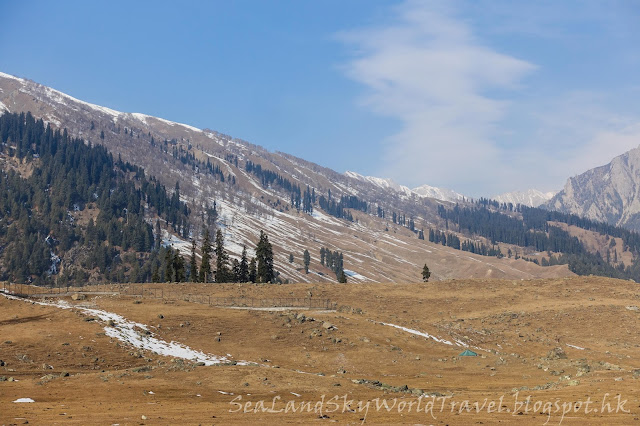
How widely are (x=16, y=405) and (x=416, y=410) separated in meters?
18.7

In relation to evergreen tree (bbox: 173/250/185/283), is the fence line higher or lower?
lower

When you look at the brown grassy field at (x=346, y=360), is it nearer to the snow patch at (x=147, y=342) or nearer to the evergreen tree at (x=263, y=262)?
the snow patch at (x=147, y=342)

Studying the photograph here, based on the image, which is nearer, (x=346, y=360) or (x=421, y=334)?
(x=346, y=360)

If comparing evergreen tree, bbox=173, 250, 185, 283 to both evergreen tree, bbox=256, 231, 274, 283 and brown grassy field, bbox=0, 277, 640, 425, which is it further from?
brown grassy field, bbox=0, 277, 640, 425

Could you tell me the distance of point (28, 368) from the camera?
1449 inches

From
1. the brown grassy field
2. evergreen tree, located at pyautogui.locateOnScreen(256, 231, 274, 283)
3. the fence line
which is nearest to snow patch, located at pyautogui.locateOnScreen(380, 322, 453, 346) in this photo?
the brown grassy field

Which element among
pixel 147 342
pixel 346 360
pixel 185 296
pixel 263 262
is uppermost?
pixel 263 262

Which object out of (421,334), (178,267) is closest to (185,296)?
(421,334)

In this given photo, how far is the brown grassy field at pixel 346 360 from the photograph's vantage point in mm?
24344

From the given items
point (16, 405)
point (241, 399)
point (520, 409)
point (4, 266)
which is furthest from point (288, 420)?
point (4, 266)

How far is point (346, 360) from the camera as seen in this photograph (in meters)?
46.5

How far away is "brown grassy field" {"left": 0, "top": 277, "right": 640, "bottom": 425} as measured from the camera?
79.9ft

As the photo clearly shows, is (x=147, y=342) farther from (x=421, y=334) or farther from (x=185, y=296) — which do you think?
(x=421, y=334)

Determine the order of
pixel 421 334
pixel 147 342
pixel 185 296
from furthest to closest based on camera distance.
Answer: pixel 185 296, pixel 421 334, pixel 147 342
